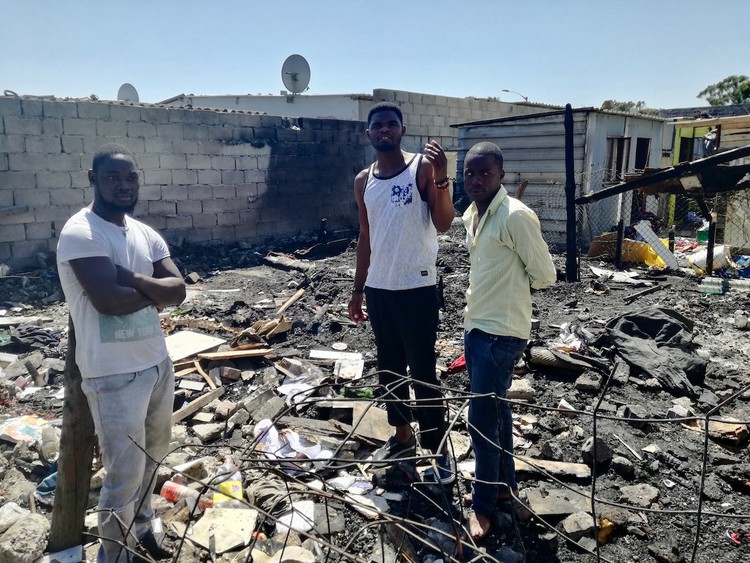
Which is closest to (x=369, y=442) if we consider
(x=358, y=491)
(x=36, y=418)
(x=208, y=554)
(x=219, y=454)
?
(x=358, y=491)

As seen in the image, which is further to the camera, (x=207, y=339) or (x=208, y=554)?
(x=207, y=339)

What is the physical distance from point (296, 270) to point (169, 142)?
334 cm

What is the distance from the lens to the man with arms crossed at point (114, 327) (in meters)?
2.29

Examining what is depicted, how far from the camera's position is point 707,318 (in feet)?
22.1

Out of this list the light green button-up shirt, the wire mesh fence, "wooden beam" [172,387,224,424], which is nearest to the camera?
the light green button-up shirt

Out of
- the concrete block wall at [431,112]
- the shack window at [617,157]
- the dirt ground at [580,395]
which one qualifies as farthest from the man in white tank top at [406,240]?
the concrete block wall at [431,112]

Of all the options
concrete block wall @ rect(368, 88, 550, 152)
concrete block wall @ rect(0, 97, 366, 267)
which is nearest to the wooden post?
concrete block wall @ rect(0, 97, 366, 267)

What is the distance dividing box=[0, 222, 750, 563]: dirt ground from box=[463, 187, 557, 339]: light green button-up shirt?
1.64 ft

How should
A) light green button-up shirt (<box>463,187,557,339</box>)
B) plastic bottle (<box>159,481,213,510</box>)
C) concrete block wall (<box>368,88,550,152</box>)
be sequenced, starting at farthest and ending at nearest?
concrete block wall (<box>368,88,550,152</box>), plastic bottle (<box>159,481,213,510</box>), light green button-up shirt (<box>463,187,557,339</box>)

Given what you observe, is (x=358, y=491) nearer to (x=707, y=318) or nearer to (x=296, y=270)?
(x=707, y=318)

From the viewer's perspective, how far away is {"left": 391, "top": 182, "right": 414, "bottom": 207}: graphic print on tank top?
3.21 metres

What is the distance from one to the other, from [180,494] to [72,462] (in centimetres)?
80

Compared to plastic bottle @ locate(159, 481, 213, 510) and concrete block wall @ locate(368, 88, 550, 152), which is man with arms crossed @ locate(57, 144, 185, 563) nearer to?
plastic bottle @ locate(159, 481, 213, 510)

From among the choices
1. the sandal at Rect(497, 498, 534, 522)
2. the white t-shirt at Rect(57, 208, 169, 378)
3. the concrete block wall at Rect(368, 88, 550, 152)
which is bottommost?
the sandal at Rect(497, 498, 534, 522)
